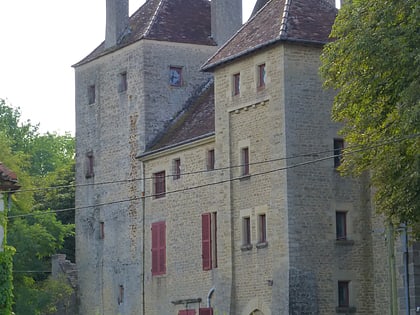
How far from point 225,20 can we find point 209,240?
38.2 feet

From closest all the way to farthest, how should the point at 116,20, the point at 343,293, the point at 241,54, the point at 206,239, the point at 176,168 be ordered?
the point at 343,293 < the point at 241,54 < the point at 206,239 < the point at 176,168 < the point at 116,20

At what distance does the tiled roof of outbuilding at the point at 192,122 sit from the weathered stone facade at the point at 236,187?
85mm

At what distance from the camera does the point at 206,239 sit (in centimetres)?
5088

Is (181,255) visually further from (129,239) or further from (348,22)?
(348,22)

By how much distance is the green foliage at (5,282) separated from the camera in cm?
4109

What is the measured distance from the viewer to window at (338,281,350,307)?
1837 inches

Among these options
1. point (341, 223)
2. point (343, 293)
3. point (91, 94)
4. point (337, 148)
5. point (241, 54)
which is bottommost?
point (343, 293)

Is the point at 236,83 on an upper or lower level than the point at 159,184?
upper

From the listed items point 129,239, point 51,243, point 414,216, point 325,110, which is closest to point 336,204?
point 325,110

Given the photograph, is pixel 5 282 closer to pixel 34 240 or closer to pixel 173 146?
pixel 173 146

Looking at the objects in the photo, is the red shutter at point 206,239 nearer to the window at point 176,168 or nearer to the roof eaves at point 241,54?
the window at point 176,168

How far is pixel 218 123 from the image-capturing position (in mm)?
50062

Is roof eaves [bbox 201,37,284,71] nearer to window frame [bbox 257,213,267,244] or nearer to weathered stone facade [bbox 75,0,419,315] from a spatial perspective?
weathered stone facade [bbox 75,0,419,315]

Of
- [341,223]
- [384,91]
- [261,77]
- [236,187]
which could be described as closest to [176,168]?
[236,187]
